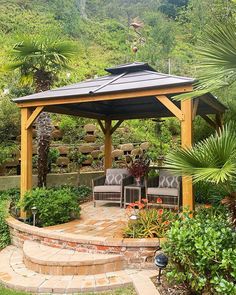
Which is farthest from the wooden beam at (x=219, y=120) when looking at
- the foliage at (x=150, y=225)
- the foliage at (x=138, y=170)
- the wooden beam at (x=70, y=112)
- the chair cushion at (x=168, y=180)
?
the foliage at (x=150, y=225)

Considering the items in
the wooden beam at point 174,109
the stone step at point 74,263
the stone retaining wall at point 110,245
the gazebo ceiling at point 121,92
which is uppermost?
the gazebo ceiling at point 121,92

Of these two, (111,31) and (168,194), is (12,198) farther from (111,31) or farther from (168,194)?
(111,31)

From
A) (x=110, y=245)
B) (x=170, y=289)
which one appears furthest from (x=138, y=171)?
(x=170, y=289)

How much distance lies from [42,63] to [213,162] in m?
6.46

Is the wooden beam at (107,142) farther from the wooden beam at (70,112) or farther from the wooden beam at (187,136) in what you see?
the wooden beam at (187,136)

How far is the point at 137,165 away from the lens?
8.27 metres

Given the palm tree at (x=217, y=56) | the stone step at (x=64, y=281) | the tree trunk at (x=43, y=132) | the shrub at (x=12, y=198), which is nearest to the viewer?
the palm tree at (x=217, y=56)

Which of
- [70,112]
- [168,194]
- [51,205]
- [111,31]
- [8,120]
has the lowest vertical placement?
[51,205]

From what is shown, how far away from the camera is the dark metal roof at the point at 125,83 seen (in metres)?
6.21

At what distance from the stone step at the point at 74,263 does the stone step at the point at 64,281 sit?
73 mm

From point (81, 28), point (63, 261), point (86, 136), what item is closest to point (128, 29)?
point (81, 28)

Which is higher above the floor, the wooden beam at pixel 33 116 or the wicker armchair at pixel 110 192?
the wooden beam at pixel 33 116

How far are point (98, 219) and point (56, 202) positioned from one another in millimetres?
1003

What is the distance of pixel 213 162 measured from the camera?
12.6ft
